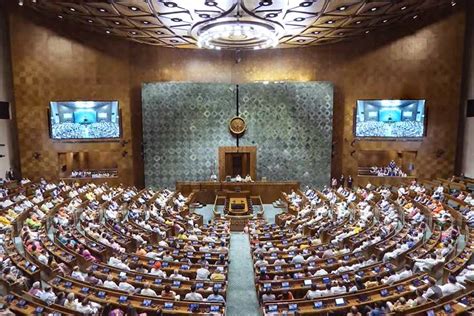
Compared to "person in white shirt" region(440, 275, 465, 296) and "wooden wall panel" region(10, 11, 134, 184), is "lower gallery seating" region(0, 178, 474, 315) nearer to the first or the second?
"person in white shirt" region(440, 275, 465, 296)

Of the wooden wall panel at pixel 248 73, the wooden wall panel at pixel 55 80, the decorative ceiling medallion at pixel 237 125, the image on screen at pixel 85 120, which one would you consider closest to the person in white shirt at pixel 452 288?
the wooden wall panel at pixel 248 73

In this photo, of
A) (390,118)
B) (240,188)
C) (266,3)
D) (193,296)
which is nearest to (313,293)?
(193,296)

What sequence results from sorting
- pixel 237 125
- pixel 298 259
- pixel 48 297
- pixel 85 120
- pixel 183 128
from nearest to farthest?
pixel 48 297 → pixel 298 259 → pixel 85 120 → pixel 237 125 → pixel 183 128

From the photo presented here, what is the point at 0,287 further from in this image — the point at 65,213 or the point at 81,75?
the point at 81,75

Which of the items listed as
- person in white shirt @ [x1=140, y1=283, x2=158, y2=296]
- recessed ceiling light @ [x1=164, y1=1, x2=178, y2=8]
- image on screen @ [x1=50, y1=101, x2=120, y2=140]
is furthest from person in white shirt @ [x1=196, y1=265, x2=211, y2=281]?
image on screen @ [x1=50, y1=101, x2=120, y2=140]

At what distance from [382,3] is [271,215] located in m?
13.0

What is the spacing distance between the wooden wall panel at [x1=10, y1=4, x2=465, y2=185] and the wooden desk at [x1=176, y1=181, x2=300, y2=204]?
216 inches

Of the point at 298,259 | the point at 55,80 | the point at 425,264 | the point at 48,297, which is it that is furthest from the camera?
the point at 55,80

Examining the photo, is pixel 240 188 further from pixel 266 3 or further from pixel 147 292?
pixel 147 292

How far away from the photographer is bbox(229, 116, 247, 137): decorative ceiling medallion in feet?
83.8

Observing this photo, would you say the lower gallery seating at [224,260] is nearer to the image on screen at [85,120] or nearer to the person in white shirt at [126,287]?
the person in white shirt at [126,287]

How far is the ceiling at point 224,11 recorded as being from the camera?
53.6ft

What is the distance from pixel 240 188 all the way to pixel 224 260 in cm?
1255

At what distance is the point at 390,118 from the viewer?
79.7 ft
